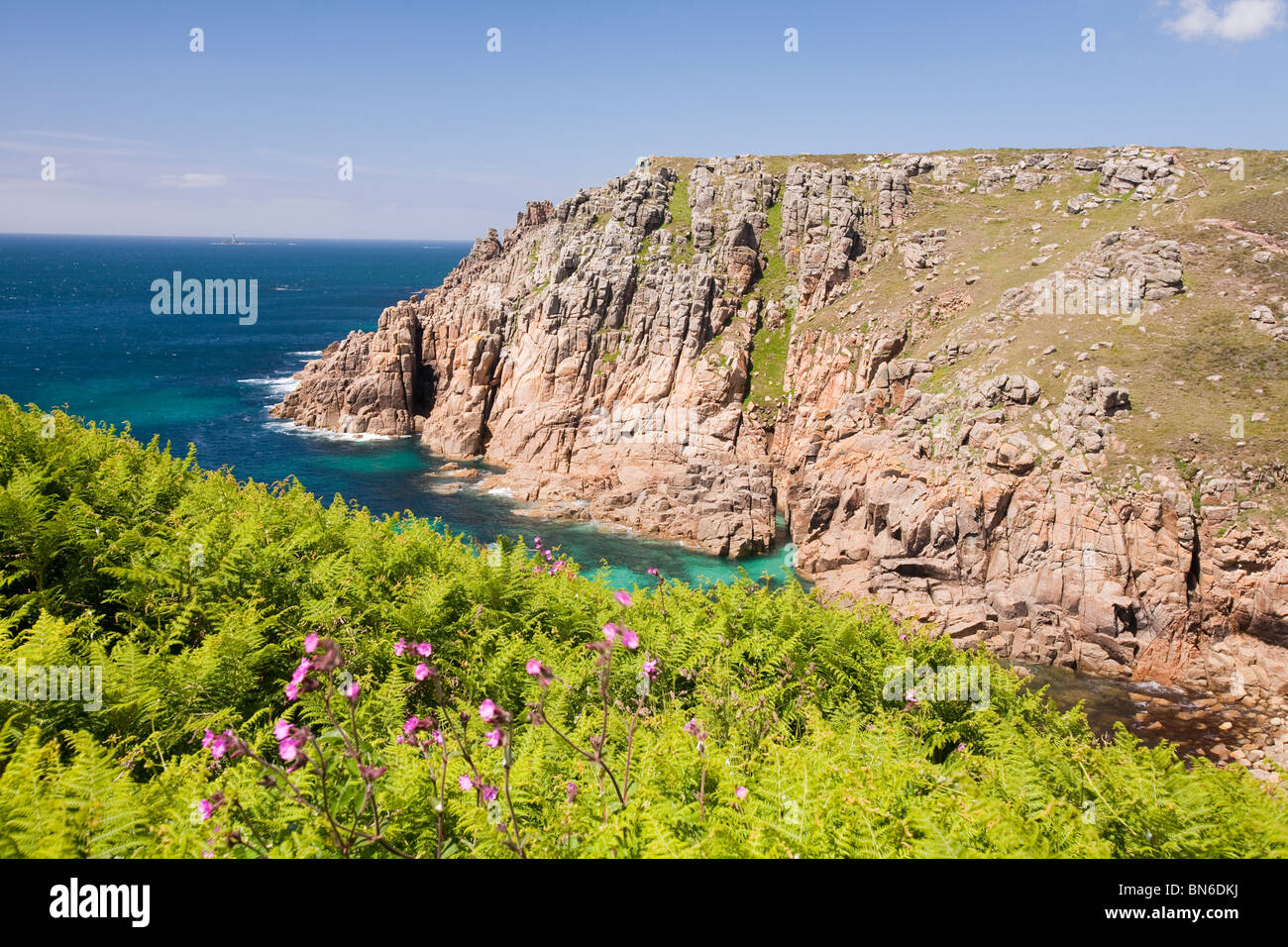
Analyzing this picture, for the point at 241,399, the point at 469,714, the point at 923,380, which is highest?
the point at 923,380

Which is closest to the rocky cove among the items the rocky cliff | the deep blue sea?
the rocky cliff

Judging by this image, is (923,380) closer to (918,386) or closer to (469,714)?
(918,386)

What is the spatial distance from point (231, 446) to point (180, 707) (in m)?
66.3

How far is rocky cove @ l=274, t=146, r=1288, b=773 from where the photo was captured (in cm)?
3656

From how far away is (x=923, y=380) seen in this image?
169 ft

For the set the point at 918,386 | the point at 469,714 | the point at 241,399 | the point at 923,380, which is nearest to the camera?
the point at 469,714

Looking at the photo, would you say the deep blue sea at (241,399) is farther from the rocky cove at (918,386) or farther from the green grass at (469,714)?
the green grass at (469,714)

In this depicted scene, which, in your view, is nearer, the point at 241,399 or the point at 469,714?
the point at 469,714

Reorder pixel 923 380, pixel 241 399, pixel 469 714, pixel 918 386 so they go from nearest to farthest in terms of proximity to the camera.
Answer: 1. pixel 469 714
2. pixel 918 386
3. pixel 923 380
4. pixel 241 399

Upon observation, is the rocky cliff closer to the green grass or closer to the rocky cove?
the rocky cove

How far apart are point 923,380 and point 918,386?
83 centimetres

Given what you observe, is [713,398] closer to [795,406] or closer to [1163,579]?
[795,406]

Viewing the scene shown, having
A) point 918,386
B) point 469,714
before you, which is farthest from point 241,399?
point 469,714
